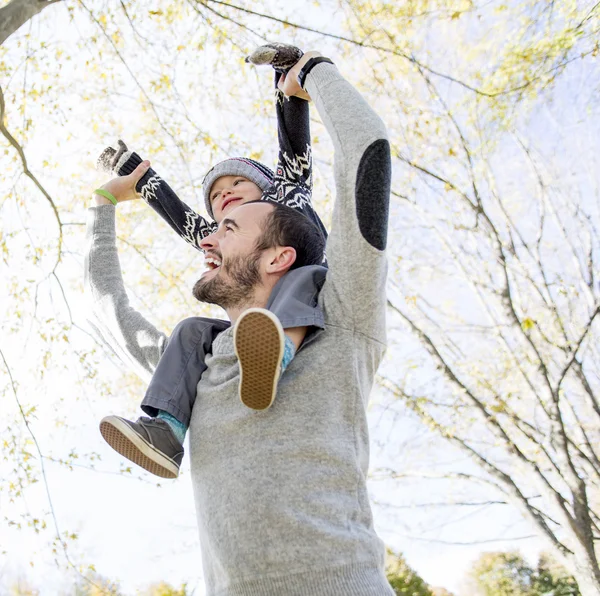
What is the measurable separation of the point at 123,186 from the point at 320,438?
4.28 ft

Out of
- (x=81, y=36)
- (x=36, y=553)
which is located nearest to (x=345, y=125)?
(x=81, y=36)

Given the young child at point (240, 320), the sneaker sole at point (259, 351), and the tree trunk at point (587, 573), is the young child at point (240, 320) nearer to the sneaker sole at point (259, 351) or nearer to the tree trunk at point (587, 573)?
the sneaker sole at point (259, 351)

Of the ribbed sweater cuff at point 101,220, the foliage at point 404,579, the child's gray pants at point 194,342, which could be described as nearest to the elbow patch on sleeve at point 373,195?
the child's gray pants at point 194,342

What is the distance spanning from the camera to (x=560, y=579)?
12.6 meters

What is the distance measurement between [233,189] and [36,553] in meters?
4.07

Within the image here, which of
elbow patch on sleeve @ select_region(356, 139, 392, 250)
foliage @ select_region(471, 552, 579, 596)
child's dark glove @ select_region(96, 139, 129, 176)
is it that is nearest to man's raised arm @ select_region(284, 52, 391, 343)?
elbow patch on sleeve @ select_region(356, 139, 392, 250)

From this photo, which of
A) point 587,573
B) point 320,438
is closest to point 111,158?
point 320,438

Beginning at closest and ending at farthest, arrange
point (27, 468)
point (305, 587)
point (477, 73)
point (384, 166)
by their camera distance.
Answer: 1. point (305, 587)
2. point (384, 166)
3. point (27, 468)
4. point (477, 73)

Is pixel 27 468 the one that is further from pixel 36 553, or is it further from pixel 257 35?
pixel 257 35

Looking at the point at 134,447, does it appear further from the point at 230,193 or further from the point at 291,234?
the point at 230,193

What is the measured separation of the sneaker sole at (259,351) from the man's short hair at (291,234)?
1.50ft

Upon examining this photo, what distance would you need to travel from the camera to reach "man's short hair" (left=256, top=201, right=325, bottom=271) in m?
1.55

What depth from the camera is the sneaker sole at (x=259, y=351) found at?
111 cm

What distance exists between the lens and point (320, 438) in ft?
3.93
